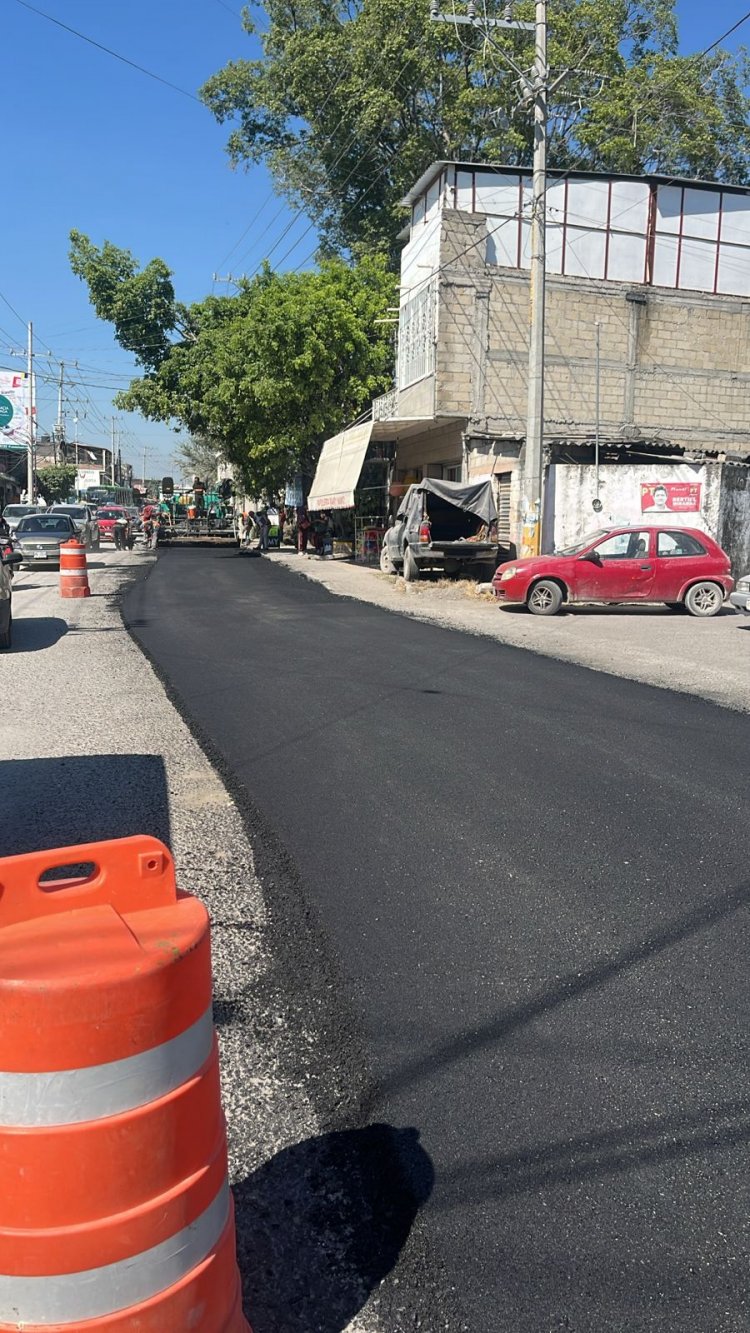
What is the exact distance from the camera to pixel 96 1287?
1781 millimetres

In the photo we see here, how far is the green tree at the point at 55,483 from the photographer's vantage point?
84750mm

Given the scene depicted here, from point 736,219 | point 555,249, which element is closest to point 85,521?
point 555,249

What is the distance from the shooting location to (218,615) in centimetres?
1681

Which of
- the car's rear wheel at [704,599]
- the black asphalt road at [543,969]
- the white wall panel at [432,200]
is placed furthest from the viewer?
the white wall panel at [432,200]

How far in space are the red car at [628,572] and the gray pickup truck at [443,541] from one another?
18.2ft

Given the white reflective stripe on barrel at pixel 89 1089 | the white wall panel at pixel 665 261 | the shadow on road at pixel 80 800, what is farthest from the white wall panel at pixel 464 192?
the white reflective stripe on barrel at pixel 89 1089

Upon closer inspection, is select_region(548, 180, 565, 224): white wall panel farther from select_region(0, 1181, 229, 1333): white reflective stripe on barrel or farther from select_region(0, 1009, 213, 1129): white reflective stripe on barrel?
select_region(0, 1181, 229, 1333): white reflective stripe on barrel

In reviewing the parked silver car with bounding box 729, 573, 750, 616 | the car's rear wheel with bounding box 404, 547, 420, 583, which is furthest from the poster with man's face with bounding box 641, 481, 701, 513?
the parked silver car with bounding box 729, 573, 750, 616

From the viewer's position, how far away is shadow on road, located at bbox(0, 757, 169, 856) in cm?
549

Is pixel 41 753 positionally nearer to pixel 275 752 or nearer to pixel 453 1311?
pixel 275 752

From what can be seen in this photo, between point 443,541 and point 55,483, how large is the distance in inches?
2706

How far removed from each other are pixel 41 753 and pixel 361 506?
34926 millimetres

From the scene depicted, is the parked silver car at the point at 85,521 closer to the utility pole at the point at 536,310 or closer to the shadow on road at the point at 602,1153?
the utility pole at the point at 536,310

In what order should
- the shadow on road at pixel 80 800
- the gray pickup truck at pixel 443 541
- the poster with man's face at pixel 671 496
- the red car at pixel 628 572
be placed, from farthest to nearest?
the poster with man's face at pixel 671 496 → the gray pickup truck at pixel 443 541 → the red car at pixel 628 572 → the shadow on road at pixel 80 800
